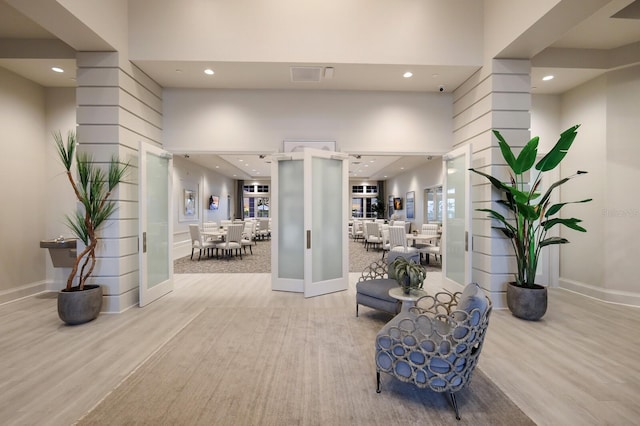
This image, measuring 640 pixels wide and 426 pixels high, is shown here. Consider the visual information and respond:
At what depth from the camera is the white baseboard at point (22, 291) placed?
4.40 metres

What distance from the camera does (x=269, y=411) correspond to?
6.65ft

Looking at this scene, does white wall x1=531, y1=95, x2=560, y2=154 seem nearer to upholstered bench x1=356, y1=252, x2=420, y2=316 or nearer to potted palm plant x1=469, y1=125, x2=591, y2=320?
potted palm plant x1=469, y1=125, x2=591, y2=320

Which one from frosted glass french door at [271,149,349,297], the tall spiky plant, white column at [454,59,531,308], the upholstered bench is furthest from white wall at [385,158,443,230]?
the tall spiky plant

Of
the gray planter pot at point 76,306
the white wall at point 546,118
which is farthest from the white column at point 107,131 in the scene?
the white wall at point 546,118

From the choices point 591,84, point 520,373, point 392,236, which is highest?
point 591,84

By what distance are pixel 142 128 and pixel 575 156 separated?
7.00m


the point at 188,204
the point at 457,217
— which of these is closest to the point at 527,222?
the point at 457,217

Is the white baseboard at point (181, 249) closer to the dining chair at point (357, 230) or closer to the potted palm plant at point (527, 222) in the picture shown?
the dining chair at point (357, 230)

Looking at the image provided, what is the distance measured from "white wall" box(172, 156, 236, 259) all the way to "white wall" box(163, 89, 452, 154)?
353 centimetres

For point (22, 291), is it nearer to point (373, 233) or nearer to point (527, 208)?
point (527, 208)

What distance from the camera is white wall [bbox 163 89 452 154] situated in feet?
16.5

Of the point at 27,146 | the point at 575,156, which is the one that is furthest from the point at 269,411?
the point at 575,156

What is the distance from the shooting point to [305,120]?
5.12 meters

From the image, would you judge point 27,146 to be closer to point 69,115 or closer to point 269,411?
point 69,115
